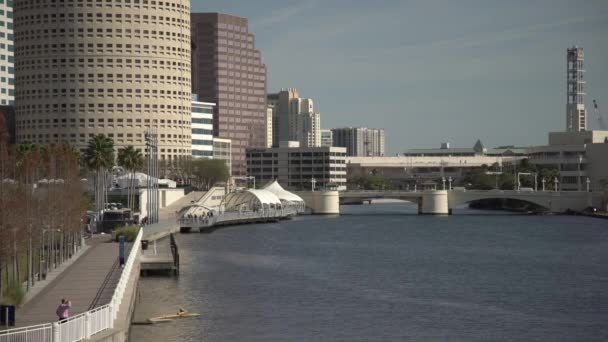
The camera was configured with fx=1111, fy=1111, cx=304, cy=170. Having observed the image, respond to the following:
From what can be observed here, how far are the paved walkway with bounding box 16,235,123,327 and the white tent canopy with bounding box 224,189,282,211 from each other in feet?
342

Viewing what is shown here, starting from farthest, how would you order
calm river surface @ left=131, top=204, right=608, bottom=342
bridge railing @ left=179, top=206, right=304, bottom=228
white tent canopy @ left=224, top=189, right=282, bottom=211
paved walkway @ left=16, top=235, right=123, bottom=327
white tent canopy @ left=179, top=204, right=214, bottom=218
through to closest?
white tent canopy @ left=224, top=189, right=282, bottom=211 → white tent canopy @ left=179, top=204, right=214, bottom=218 → bridge railing @ left=179, top=206, right=304, bottom=228 → calm river surface @ left=131, top=204, right=608, bottom=342 → paved walkway @ left=16, top=235, right=123, bottom=327

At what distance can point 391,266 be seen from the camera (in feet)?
325

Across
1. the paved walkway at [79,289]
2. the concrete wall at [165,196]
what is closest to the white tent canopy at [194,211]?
the concrete wall at [165,196]

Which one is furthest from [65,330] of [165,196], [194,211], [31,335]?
[165,196]

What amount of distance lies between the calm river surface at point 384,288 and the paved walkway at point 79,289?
2.96m

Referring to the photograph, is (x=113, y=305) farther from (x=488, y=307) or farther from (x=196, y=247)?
(x=196, y=247)

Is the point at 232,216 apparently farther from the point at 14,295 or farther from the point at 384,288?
the point at 14,295

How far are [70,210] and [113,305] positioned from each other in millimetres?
31400

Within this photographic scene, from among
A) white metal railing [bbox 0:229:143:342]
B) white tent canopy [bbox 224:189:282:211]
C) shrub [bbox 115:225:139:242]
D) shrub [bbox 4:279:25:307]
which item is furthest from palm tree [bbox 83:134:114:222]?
white metal railing [bbox 0:229:143:342]

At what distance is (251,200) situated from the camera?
18975cm

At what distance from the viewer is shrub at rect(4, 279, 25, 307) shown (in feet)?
167

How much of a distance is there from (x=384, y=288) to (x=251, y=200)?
109876mm

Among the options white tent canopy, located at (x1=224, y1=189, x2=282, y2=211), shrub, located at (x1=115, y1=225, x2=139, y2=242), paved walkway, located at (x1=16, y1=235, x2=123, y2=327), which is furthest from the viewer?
white tent canopy, located at (x1=224, y1=189, x2=282, y2=211)

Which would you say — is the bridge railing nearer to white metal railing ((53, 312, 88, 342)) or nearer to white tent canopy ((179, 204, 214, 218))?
white tent canopy ((179, 204, 214, 218))
